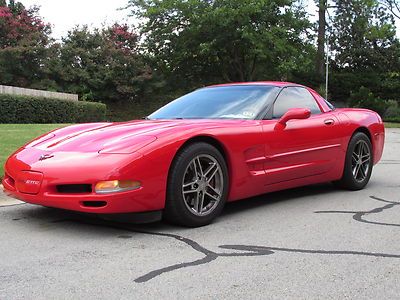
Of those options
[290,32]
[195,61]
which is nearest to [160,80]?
[195,61]

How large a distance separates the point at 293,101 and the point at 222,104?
90 centimetres

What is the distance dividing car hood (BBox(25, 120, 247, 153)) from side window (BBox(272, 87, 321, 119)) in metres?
0.83

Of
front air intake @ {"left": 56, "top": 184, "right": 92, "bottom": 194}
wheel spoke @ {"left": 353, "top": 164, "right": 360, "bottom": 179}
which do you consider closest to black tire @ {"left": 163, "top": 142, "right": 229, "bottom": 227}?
front air intake @ {"left": 56, "top": 184, "right": 92, "bottom": 194}

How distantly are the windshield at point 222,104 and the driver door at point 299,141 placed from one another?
195 millimetres

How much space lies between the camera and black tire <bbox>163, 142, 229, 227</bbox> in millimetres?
4270

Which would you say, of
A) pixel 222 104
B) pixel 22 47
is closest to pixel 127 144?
pixel 222 104

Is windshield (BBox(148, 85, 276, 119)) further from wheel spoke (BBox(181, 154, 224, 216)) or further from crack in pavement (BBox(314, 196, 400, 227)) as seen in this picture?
crack in pavement (BBox(314, 196, 400, 227))

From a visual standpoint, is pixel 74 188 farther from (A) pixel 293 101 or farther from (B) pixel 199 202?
(A) pixel 293 101

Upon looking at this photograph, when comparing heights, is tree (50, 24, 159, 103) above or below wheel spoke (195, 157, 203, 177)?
above

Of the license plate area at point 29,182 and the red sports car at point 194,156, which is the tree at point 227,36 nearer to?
the red sports car at point 194,156

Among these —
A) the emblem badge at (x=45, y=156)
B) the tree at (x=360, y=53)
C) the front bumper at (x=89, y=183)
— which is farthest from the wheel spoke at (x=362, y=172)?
the tree at (x=360, y=53)

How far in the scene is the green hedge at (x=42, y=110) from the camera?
17.5 meters

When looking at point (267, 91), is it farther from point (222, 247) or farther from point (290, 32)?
point (290, 32)

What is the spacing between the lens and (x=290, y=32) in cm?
3062
